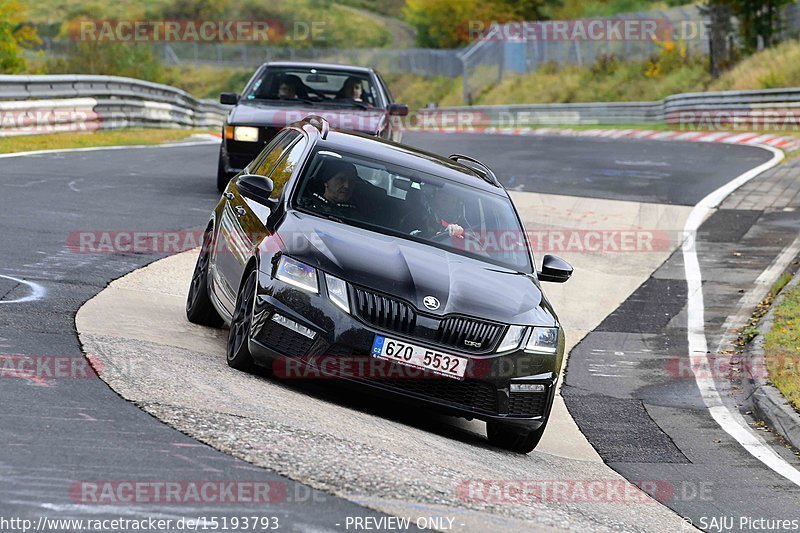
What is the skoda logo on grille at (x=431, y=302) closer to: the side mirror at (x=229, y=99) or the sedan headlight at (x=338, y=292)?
the sedan headlight at (x=338, y=292)

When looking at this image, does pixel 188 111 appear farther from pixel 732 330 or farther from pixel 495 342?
pixel 495 342

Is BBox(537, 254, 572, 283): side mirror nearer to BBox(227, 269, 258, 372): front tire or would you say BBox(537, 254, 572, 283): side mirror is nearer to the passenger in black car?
the passenger in black car

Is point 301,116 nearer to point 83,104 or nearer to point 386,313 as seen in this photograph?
point 386,313

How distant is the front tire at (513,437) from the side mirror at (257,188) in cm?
209

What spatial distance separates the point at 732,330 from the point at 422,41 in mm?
92261

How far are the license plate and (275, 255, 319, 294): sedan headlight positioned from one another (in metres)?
0.50

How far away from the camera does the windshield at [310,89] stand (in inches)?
689

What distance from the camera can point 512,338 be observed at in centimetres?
789

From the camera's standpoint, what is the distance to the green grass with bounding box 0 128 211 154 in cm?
2291

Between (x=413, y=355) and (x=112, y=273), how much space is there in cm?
472

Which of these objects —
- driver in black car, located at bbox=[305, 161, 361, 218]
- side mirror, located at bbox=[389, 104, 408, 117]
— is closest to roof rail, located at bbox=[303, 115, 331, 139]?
driver in black car, located at bbox=[305, 161, 361, 218]

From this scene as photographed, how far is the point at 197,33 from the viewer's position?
105438mm

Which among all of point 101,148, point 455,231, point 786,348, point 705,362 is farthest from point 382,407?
point 101,148

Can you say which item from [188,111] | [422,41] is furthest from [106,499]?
[422,41]
